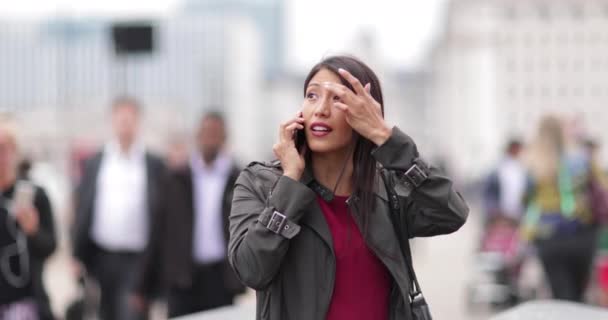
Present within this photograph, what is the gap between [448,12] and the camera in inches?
4702

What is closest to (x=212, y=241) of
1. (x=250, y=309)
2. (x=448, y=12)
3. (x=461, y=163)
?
(x=250, y=309)

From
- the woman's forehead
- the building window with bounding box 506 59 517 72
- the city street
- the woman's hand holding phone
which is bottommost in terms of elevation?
the building window with bounding box 506 59 517 72

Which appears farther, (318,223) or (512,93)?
(512,93)

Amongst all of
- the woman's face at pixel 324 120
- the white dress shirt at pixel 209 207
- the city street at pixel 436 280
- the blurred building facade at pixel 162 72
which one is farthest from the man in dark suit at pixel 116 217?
the blurred building facade at pixel 162 72

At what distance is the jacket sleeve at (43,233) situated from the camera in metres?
4.95

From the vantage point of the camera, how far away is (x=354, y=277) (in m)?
2.73

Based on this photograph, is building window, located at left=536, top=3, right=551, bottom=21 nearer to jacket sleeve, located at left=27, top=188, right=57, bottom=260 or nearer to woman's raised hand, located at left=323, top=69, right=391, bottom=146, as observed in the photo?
jacket sleeve, located at left=27, top=188, right=57, bottom=260

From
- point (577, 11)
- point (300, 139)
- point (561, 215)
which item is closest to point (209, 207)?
point (561, 215)

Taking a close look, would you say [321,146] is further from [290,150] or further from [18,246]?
[18,246]

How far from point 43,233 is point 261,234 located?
2.66 metres

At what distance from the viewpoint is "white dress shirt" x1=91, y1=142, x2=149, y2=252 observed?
21.5ft

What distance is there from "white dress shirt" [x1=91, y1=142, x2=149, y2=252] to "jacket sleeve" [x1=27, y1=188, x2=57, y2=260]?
1.33 m

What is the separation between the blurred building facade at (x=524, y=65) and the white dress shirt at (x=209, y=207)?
3852 inches

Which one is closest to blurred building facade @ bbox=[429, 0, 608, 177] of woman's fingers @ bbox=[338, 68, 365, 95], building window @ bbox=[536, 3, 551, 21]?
building window @ bbox=[536, 3, 551, 21]
